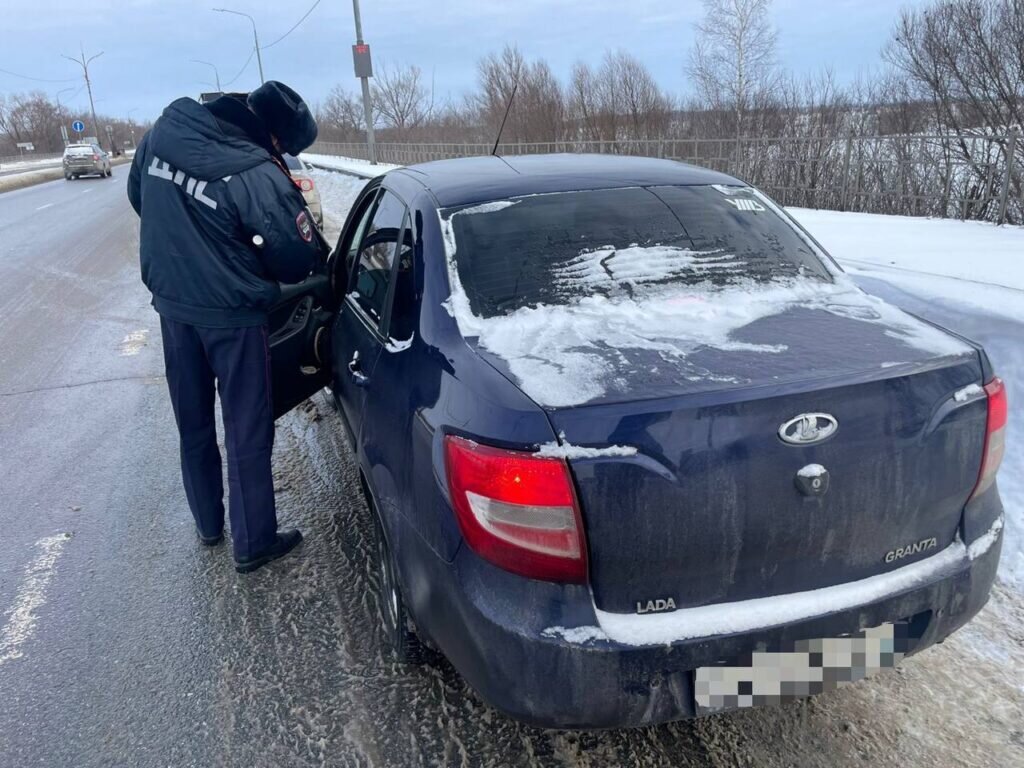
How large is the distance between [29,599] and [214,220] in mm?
1772

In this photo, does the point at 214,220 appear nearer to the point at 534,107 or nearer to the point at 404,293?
the point at 404,293

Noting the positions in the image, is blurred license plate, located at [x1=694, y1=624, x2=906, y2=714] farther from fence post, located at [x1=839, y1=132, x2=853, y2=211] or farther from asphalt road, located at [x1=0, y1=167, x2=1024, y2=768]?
fence post, located at [x1=839, y1=132, x2=853, y2=211]

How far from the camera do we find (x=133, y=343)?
723 cm

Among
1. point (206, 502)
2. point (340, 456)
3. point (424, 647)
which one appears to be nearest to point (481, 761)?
point (424, 647)

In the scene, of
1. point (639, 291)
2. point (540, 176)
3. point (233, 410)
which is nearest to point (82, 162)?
point (233, 410)

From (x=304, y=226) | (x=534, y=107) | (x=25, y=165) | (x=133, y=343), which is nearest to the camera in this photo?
(x=304, y=226)

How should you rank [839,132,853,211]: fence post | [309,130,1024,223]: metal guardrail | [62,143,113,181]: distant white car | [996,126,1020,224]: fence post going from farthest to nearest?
[62,143,113,181]: distant white car → [839,132,853,211]: fence post → [309,130,1024,223]: metal guardrail → [996,126,1020,224]: fence post

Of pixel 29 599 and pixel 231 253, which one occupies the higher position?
pixel 231 253

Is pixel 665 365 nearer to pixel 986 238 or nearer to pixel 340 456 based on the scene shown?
pixel 340 456

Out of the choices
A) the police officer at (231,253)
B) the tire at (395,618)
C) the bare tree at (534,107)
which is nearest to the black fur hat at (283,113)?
the police officer at (231,253)

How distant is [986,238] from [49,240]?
15.5 meters

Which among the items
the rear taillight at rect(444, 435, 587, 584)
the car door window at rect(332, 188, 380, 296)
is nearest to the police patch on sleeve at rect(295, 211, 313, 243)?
the car door window at rect(332, 188, 380, 296)

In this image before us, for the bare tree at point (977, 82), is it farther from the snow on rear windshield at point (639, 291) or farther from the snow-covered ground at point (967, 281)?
the snow on rear windshield at point (639, 291)

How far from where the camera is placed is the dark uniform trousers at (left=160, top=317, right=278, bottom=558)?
123 inches
